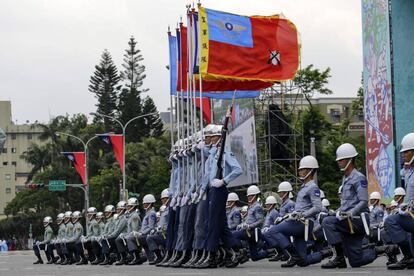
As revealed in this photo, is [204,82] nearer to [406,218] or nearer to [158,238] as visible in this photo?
[158,238]

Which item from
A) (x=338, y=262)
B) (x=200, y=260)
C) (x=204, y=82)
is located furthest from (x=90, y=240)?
(x=338, y=262)

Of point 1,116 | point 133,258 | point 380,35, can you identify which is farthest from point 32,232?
point 133,258

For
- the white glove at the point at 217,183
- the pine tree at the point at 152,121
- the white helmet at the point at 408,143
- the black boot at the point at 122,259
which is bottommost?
the black boot at the point at 122,259

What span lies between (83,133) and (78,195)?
5.14 meters

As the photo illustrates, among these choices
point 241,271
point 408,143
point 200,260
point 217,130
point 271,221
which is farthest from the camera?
point 271,221

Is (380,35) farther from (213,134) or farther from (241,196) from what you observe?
(213,134)

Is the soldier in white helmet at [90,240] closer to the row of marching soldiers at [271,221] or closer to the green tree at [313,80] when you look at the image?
the row of marching soldiers at [271,221]

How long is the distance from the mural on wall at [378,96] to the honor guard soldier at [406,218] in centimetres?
2454

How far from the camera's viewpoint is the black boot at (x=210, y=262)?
766 inches

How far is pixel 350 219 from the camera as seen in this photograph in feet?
56.0

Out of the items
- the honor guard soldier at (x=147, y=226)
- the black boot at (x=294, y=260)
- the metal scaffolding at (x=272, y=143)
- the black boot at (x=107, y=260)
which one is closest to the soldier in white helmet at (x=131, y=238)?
the honor guard soldier at (x=147, y=226)

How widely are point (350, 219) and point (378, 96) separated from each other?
2691cm

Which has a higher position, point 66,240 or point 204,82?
point 204,82

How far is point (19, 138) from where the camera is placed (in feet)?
504
